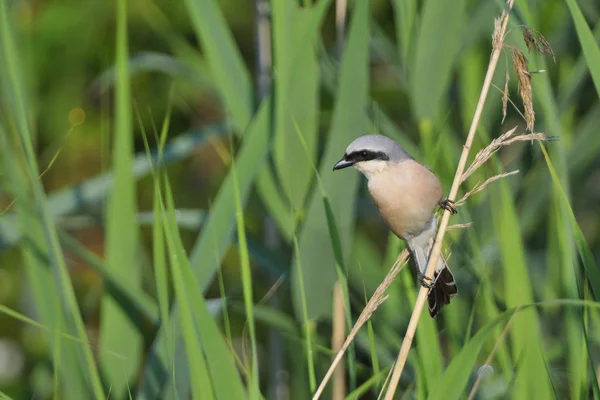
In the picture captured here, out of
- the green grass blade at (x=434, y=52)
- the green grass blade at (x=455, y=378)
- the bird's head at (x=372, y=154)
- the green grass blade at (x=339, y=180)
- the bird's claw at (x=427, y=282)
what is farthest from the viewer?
the green grass blade at (x=434, y=52)

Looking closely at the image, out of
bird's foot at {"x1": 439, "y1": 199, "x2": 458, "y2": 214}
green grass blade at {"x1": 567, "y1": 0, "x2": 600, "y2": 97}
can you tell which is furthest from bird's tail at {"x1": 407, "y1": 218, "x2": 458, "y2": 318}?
green grass blade at {"x1": 567, "y1": 0, "x2": 600, "y2": 97}

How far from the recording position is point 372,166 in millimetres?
1557

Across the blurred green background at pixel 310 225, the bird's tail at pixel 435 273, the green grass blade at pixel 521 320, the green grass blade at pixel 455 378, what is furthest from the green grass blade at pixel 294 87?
the green grass blade at pixel 455 378

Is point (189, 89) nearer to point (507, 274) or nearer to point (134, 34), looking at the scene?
point (134, 34)

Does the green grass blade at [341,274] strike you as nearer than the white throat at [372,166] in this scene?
Yes

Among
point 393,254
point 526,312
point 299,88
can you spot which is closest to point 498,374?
point 393,254

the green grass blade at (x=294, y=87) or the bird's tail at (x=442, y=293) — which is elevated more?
the green grass blade at (x=294, y=87)

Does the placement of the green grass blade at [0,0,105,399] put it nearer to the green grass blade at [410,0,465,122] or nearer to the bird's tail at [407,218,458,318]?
the bird's tail at [407,218,458,318]

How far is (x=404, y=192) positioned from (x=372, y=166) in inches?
3.0

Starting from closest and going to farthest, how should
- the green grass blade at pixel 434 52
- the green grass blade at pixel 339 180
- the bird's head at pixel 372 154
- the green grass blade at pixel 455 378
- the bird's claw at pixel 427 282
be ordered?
the green grass blade at pixel 455 378 → the bird's claw at pixel 427 282 → the bird's head at pixel 372 154 → the green grass blade at pixel 339 180 → the green grass blade at pixel 434 52

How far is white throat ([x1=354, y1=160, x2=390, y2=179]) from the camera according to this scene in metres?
1.53

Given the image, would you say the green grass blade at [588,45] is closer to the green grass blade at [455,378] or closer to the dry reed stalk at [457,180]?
the dry reed stalk at [457,180]

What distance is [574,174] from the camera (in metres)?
2.10

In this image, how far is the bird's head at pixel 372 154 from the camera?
1.47m
